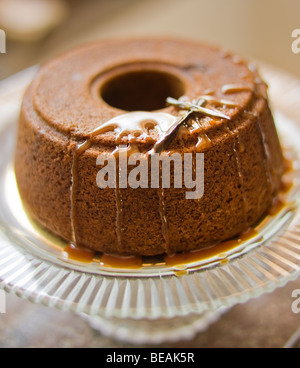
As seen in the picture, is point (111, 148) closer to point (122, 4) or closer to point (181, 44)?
point (181, 44)

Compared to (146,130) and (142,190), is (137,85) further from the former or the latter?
(142,190)

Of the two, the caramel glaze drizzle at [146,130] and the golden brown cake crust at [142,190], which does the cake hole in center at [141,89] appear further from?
the caramel glaze drizzle at [146,130]

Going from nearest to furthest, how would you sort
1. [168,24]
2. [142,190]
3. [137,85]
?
[142,190] < [137,85] < [168,24]

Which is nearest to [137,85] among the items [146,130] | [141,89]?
[141,89]

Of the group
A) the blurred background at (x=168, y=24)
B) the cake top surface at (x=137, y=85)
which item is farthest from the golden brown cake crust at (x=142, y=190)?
the blurred background at (x=168, y=24)

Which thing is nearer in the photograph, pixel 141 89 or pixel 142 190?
pixel 142 190
